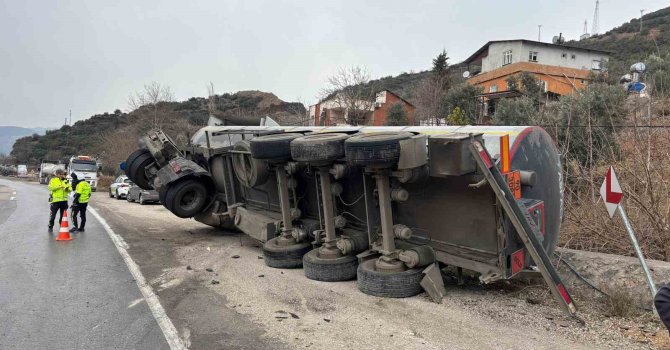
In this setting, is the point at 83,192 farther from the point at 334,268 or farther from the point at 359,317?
the point at 359,317

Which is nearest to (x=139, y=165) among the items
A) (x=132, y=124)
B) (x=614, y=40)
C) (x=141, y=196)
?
(x=141, y=196)

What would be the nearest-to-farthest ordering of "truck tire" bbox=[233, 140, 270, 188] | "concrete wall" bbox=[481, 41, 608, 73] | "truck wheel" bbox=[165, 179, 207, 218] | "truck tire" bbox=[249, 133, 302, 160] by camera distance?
"truck tire" bbox=[249, 133, 302, 160], "truck tire" bbox=[233, 140, 270, 188], "truck wheel" bbox=[165, 179, 207, 218], "concrete wall" bbox=[481, 41, 608, 73]

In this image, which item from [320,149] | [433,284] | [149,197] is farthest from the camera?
[149,197]

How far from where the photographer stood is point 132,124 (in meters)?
49.0

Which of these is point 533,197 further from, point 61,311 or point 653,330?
point 61,311

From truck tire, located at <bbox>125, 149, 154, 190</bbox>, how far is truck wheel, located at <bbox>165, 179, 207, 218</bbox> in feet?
4.93

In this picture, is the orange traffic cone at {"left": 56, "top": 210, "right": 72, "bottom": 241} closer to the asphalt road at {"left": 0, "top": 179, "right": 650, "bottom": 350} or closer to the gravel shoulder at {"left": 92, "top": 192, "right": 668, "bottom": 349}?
the asphalt road at {"left": 0, "top": 179, "right": 650, "bottom": 350}

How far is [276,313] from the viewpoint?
15.6 ft

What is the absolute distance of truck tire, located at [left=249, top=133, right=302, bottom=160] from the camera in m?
6.18

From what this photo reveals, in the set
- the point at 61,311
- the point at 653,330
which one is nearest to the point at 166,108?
the point at 61,311

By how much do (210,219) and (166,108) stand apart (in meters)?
38.8

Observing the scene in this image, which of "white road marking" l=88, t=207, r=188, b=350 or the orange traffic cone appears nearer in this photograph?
"white road marking" l=88, t=207, r=188, b=350

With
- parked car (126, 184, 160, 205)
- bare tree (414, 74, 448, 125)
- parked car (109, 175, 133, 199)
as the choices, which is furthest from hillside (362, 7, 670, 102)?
parked car (126, 184, 160, 205)

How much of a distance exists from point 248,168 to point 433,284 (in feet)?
11.9
